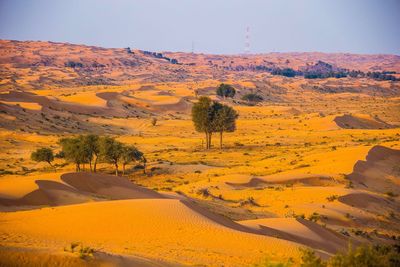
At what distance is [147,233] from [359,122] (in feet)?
197

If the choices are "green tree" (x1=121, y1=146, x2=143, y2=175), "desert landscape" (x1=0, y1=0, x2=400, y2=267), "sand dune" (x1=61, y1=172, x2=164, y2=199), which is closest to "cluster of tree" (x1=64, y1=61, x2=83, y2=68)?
"desert landscape" (x1=0, y1=0, x2=400, y2=267)

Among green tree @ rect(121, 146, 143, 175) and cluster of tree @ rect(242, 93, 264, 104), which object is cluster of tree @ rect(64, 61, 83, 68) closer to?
cluster of tree @ rect(242, 93, 264, 104)

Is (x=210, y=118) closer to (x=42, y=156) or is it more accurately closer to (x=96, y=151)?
(x=96, y=151)

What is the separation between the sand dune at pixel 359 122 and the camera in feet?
215

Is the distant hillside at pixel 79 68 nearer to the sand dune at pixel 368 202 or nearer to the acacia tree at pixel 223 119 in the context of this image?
the acacia tree at pixel 223 119

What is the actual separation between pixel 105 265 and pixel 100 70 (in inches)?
5817

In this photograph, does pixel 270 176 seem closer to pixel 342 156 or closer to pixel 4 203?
pixel 342 156

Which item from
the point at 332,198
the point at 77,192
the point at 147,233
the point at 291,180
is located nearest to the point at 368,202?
the point at 332,198

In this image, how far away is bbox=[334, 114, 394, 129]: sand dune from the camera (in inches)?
2578

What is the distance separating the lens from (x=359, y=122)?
68875mm

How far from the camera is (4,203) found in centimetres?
1842

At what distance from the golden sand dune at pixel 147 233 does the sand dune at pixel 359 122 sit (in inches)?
2043

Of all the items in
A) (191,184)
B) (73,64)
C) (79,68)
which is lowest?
(191,184)

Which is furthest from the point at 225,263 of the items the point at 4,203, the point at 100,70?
the point at 100,70
